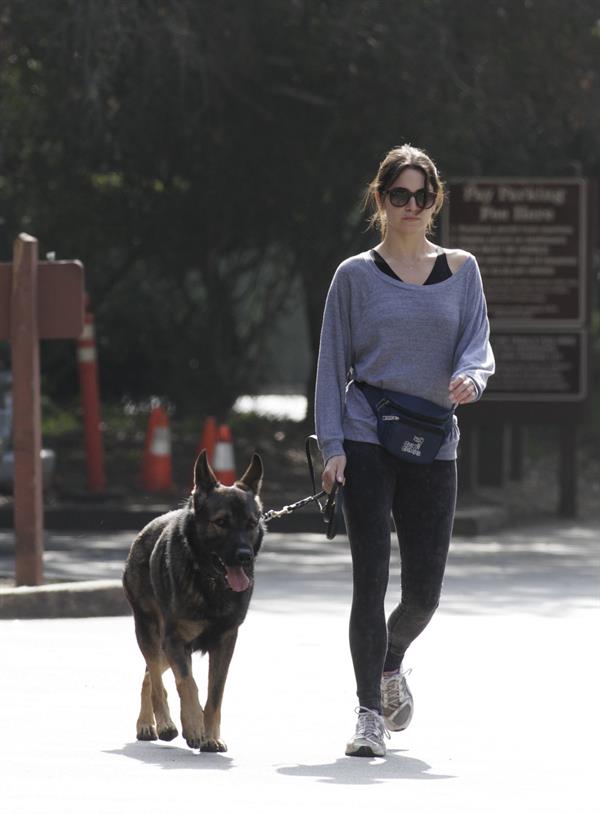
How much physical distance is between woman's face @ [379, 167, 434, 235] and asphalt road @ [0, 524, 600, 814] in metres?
1.73

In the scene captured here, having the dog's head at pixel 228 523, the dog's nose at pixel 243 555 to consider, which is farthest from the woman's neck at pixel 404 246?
the dog's nose at pixel 243 555

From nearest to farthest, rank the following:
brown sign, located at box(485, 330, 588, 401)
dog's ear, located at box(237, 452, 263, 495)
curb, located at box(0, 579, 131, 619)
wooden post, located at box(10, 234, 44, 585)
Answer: dog's ear, located at box(237, 452, 263, 495)
curb, located at box(0, 579, 131, 619)
wooden post, located at box(10, 234, 44, 585)
brown sign, located at box(485, 330, 588, 401)

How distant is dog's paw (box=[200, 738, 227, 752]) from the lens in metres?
7.05

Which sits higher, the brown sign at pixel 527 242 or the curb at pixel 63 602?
the brown sign at pixel 527 242

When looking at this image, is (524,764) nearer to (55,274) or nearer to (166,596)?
(166,596)

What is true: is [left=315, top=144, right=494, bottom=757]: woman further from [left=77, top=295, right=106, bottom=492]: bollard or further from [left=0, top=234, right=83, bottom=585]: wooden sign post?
[left=77, top=295, right=106, bottom=492]: bollard

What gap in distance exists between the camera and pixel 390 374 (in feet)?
22.8

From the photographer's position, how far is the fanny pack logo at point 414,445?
6.89 m

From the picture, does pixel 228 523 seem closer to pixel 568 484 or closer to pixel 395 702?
pixel 395 702

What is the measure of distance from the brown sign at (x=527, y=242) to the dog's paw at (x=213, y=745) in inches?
493

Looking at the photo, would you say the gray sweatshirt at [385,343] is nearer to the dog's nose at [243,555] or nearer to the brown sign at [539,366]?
the dog's nose at [243,555]

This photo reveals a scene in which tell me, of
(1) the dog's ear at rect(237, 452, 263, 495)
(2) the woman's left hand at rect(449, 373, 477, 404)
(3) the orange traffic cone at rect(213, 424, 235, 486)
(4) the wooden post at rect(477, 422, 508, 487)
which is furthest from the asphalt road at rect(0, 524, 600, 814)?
(4) the wooden post at rect(477, 422, 508, 487)

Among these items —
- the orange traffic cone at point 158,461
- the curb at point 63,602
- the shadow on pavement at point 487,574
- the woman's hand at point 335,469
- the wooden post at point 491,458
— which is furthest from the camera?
the wooden post at point 491,458

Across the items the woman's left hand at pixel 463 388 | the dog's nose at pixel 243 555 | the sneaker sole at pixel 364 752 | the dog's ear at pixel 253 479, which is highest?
the woman's left hand at pixel 463 388
